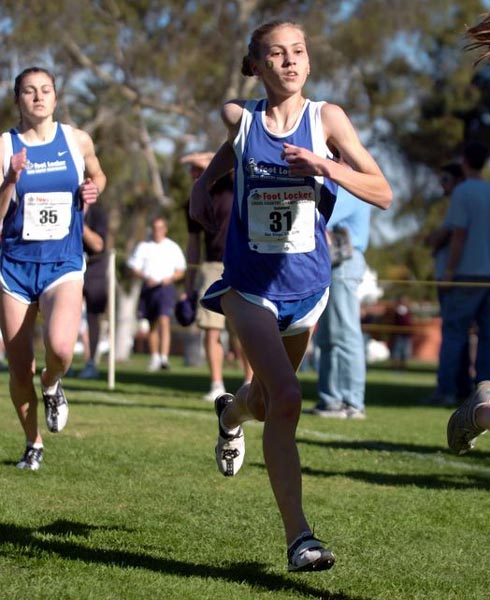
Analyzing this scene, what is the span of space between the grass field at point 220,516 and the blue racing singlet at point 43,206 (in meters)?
1.25

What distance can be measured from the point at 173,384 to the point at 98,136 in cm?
2058

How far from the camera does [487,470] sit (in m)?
7.51

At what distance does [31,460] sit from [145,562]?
2.19 m

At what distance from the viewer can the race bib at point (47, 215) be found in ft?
21.5

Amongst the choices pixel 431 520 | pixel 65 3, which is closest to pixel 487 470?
pixel 431 520

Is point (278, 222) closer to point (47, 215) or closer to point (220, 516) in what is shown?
point (220, 516)

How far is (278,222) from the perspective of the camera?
4.77 m

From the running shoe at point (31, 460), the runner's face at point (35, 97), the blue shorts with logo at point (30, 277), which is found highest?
the runner's face at point (35, 97)

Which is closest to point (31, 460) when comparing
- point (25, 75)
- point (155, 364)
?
point (25, 75)

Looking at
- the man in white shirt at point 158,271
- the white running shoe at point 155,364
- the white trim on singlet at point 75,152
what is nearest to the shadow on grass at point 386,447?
the white trim on singlet at point 75,152

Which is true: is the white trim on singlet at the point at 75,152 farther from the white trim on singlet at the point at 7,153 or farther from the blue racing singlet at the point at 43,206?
the white trim on singlet at the point at 7,153

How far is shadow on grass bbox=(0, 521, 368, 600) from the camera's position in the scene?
175 inches

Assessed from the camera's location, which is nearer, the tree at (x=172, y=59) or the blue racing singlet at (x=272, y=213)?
the blue racing singlet at (x=272, y=213)

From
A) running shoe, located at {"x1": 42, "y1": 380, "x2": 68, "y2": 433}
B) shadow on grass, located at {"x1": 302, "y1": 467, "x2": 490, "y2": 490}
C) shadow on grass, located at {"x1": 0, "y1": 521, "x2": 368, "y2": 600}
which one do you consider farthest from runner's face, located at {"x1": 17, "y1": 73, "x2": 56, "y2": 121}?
shadow on grass, located at {"x1": 302, "y1": 467, "x2": 490, "y2": 490}
